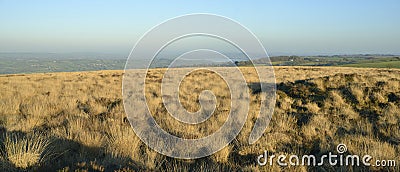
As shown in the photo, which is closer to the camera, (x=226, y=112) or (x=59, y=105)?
(x=226, y=112)

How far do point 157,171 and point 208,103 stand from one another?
6.28 meters

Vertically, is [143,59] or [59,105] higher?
[143,59]

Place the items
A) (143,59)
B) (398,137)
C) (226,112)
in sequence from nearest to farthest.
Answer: (398,137), (143,59), (226,112)

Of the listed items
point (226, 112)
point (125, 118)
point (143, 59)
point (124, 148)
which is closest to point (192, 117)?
point (226, 112)

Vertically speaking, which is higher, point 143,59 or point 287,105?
point 143,59

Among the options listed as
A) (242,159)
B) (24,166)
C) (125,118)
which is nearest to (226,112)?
(125,118)

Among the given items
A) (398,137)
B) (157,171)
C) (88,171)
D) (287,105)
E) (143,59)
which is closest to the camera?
(88,171)

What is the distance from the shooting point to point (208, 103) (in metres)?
10.3

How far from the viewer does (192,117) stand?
26.3 feet

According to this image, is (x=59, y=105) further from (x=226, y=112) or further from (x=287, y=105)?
(x=287, y=105)

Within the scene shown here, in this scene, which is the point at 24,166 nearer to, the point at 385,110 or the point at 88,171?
the point at 88,171

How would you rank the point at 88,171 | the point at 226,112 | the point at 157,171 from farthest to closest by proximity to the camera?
the point at 226,112 < the point at 157,171 < the point at 88,171

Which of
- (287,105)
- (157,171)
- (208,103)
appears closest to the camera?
(157,171)

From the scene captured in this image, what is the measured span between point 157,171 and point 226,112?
14.8 feet
